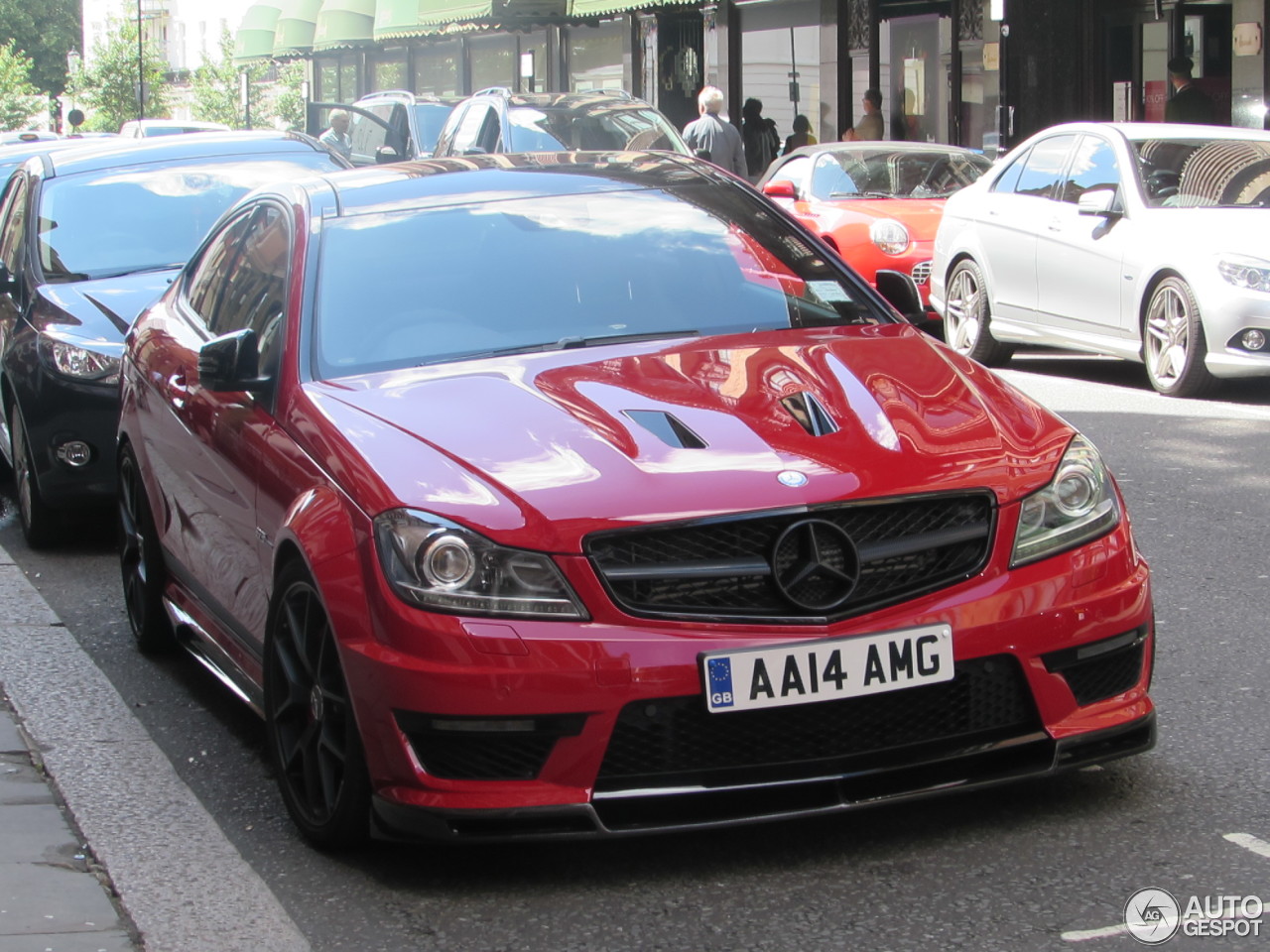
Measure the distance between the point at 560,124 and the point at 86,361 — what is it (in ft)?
38.7

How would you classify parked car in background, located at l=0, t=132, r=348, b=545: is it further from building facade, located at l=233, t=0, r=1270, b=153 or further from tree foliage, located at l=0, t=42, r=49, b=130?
tree foliage, located at l=0, t=42, r=49, b=130

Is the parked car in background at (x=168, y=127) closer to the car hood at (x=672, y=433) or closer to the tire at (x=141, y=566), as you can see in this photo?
the tire at (x=141, y=566)

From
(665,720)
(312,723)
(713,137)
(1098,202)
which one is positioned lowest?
(312,723)

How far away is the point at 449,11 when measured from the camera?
121 feet

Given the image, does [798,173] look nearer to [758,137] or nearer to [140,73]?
[758,137]

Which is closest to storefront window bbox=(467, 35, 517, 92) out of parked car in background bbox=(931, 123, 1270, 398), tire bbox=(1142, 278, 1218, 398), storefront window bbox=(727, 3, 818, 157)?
storefront window bbox=(727, 3, 818, 157)

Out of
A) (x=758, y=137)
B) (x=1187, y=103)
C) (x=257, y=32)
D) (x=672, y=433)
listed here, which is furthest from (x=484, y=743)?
(x=257, y=32)

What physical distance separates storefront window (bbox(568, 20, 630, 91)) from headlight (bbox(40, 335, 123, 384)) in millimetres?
27883

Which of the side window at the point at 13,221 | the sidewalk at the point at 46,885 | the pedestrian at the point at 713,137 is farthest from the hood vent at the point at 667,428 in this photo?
the pedestrian at the point at 713,137

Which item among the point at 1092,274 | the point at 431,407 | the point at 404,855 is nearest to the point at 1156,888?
the point at 404,855

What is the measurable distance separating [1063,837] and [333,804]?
1.51 m

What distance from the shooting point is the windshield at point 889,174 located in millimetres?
15805

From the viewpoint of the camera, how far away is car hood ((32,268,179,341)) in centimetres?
818

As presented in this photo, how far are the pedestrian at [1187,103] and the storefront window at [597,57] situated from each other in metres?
18.3
